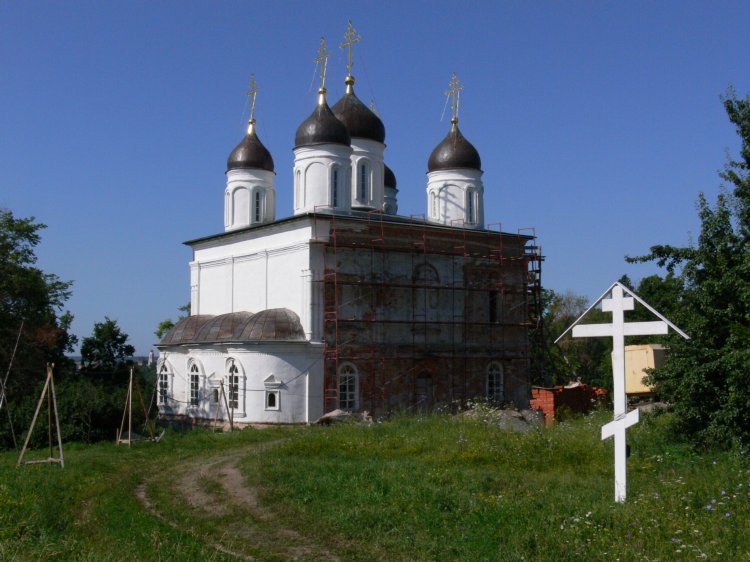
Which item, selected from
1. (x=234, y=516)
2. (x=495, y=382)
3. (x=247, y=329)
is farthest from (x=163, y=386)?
(x=234, y=516)

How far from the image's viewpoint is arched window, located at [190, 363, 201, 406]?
27281mm

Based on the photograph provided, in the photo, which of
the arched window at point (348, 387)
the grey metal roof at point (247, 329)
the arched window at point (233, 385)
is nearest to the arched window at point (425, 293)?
the arched window at point (348, 387)

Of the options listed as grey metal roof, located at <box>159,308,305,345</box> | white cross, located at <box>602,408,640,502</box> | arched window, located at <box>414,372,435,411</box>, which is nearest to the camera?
white cross, located at <box>602,408,640,502</box>

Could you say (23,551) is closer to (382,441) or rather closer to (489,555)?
(489,555)

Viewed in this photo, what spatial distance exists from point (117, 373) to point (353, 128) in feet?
Result: 45.2

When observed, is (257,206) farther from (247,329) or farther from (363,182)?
(247,329)

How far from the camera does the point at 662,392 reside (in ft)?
45.9

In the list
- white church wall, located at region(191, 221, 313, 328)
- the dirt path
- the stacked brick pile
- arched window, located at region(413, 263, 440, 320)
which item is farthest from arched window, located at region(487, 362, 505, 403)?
the dirt path

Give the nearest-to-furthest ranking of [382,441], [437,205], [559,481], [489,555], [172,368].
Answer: [489,555] → [559,481] → [382,441] → [172,368] → [437,205]

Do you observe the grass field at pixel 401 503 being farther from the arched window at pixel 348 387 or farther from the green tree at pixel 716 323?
the arched window at pixel 348 387

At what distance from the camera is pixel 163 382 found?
29.4m

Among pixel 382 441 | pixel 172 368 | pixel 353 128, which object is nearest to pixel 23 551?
pixel 382 441

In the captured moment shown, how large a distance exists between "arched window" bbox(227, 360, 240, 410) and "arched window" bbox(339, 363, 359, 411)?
3021mm

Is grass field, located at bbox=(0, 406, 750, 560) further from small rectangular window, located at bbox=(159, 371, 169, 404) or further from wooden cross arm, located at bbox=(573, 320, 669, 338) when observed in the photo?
small rectangular window, located at bbox=(159, 371, 169, 404)
